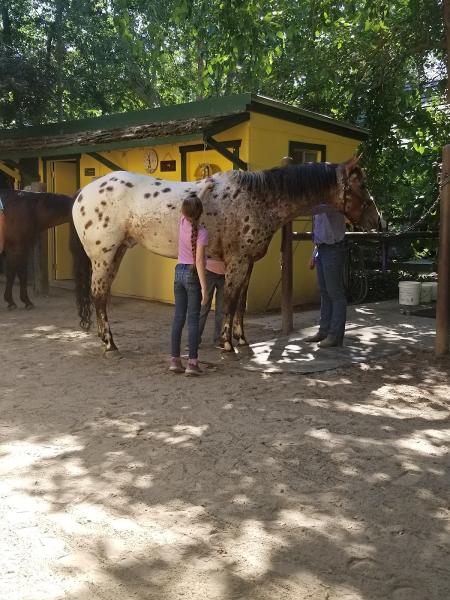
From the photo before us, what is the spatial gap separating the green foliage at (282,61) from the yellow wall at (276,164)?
1.07 m

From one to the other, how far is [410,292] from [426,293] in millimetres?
462

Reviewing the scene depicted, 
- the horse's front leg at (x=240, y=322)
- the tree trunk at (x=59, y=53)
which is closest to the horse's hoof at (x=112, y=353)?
the horse's front leg at (x=240, y=322)

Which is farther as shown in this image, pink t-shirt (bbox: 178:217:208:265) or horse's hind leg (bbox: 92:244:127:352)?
horse's hind leg (bbox: 92:244:127:352)

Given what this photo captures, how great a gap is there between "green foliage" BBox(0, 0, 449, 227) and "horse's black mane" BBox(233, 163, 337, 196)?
3045mm

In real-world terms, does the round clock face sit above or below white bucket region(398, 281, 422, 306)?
above

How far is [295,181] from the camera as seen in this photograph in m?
6.32

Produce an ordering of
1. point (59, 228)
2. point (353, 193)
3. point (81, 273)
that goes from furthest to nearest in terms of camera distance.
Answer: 1. point (59, 228)
2. point (81, 273)
3. point (353, 193)

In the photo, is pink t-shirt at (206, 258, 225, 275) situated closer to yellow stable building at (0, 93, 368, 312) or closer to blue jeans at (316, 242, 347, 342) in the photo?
blue jeans at (316, 242, 347, 342)

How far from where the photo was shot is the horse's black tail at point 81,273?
7.12 meters

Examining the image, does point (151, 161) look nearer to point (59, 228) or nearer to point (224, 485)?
point (59, 228)

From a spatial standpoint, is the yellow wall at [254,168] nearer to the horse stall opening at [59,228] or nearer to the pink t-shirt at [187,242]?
the horse stall opening at [59,228]

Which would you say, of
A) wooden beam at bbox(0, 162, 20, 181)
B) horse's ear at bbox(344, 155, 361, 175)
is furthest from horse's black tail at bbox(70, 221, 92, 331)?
wooden beam at bbox(0, 162, 20, 181)

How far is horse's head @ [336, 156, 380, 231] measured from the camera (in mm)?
6293

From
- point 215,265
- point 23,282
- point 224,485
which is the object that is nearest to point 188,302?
point 215,265
